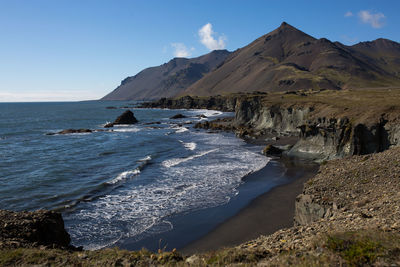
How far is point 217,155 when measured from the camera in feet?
125

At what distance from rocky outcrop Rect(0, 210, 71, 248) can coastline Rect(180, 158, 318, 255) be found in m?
6.48

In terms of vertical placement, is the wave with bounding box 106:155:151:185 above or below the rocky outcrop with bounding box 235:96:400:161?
below

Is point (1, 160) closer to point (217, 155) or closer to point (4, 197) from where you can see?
point (4, 197)

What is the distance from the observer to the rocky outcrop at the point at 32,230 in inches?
408

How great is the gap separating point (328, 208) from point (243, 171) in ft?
53.7

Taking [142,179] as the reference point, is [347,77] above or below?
above

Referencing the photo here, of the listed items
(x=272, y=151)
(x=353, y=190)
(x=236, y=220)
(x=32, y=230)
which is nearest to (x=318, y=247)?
(x=353, y=190)

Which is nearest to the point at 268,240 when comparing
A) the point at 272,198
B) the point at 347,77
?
the point at 272,198

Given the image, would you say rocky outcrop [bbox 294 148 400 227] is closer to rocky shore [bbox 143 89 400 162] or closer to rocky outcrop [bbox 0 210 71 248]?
rocky shore [bbox 143 89 400 162]

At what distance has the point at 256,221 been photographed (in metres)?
17.8

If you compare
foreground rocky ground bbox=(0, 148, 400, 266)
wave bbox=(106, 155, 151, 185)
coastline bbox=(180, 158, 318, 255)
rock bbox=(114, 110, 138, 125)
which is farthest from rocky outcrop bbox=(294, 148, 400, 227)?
rock bbox=(114, 110, 138, 125)

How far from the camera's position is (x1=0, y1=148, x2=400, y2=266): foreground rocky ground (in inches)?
282

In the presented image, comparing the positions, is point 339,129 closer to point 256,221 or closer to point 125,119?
point 256,221

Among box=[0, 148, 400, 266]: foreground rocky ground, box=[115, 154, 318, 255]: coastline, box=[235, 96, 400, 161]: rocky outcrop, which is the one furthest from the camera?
box=[235, 96, 400, 161]: rocky outcrop
